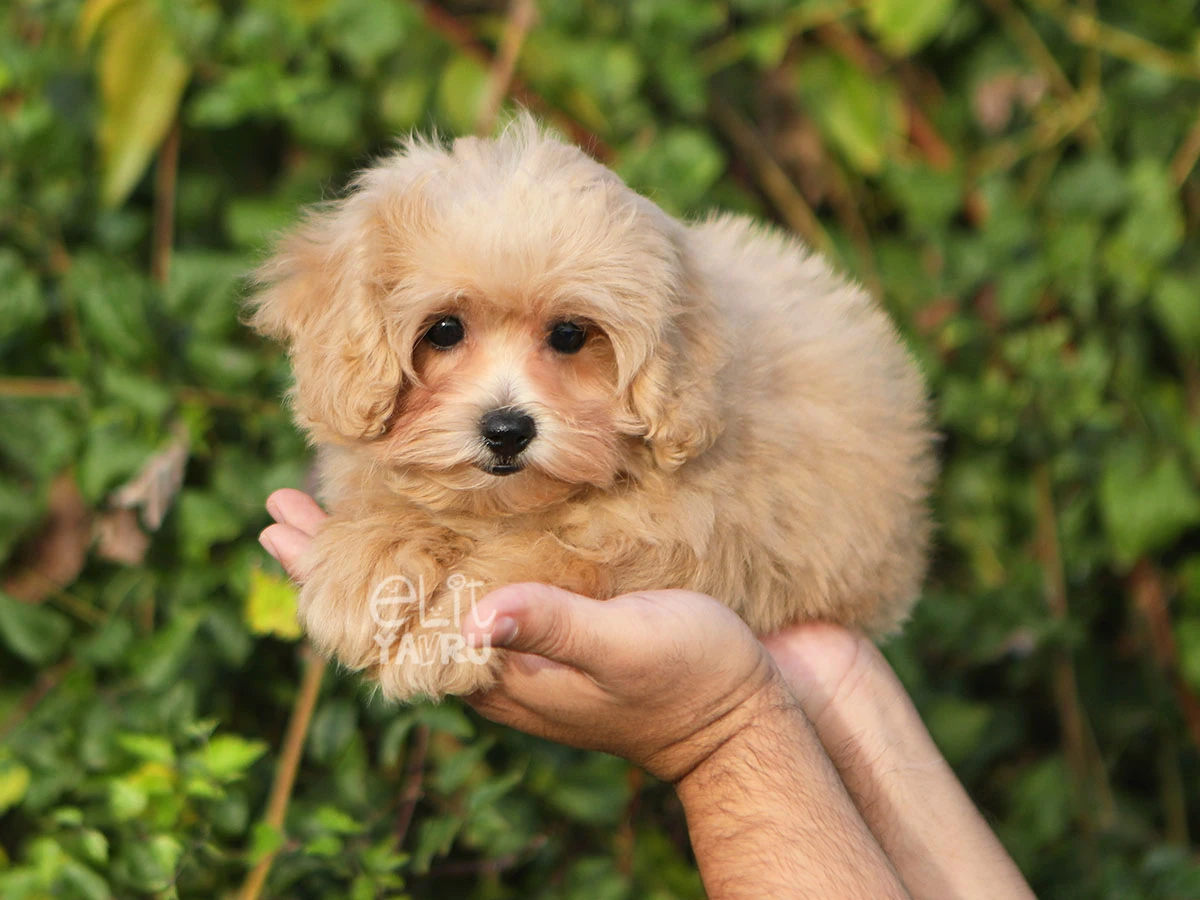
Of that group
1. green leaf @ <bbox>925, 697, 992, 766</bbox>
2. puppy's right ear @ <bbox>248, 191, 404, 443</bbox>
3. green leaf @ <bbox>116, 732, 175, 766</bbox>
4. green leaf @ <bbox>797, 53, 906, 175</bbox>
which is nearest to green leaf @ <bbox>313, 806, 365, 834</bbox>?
green leaf @ <bbox>116, 732, 175, 766</bbox>

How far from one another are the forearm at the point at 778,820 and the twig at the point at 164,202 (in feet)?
6.24

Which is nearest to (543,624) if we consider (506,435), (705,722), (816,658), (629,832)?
(506,435)

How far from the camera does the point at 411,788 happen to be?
8.11 feet

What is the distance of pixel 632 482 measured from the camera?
6.12 feet

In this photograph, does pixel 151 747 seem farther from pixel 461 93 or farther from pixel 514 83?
pixel 514 83

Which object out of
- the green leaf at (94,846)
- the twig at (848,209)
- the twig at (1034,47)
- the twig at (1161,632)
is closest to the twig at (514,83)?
the twig at (848,209)

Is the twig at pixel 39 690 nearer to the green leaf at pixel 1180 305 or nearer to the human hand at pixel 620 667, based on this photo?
the human hand at pixel 620 667

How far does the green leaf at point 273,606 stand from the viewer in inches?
94.5

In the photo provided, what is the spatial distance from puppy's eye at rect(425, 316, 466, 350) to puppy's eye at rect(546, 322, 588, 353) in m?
0.13

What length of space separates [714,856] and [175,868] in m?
1.01

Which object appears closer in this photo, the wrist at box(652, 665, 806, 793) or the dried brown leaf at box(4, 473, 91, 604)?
the wrist at box(652, 665, 806, 793)

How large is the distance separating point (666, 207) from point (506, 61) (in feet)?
1.93

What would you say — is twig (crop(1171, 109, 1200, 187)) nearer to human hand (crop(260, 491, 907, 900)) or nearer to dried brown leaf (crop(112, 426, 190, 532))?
human hand (crop(260, 491, 907, 900))

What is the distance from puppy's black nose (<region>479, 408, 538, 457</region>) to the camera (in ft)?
5.66
